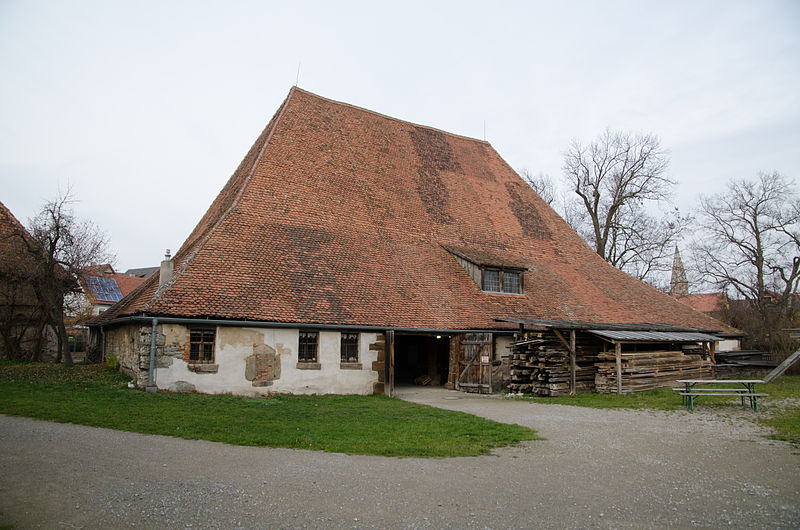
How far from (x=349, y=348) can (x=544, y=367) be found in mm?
6122

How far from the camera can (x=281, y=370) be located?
51.7 feet

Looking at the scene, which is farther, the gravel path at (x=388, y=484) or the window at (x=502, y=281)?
the window at (x=502, y=281)

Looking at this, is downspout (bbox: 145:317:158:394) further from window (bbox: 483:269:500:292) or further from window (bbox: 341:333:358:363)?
window (bbox: 483:269:500:292)

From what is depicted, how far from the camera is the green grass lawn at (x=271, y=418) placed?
30.5 ft

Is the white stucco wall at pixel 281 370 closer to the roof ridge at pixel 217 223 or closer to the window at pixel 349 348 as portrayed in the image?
the window at pixel 349 348

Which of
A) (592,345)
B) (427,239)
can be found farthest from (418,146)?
(592,345)

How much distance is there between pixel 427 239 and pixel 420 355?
4.85m

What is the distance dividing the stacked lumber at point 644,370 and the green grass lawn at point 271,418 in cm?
692

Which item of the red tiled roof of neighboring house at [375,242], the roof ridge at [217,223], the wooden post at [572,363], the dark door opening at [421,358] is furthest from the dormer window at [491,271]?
the roof ridge at [217,223]

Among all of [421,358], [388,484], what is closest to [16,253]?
[421,358]

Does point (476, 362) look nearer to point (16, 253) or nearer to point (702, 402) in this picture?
point (702, 402)

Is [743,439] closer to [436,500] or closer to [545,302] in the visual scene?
[436,500]

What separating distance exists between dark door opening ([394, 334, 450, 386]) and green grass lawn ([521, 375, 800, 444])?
15.6 ft

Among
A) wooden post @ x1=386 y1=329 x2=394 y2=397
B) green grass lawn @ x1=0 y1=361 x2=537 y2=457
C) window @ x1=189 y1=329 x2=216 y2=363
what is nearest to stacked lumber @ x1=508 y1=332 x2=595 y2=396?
wooden post @ x1=386 y1=329 x2=394 y2=397
